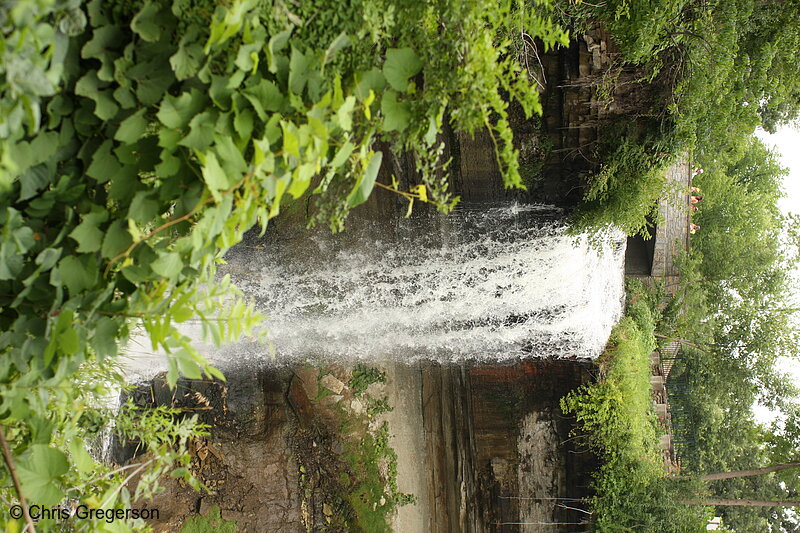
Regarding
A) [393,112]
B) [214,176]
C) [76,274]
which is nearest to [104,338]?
[76,274]

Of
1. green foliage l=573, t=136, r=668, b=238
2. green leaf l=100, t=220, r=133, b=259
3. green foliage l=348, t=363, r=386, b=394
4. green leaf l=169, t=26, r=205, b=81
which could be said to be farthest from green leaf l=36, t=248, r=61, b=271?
green foliage l=348, t=363, r=386, b=394

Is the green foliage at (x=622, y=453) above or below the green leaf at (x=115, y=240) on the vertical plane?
below

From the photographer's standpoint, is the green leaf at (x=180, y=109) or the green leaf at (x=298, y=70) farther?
the green leaf at (x=298, y=70)

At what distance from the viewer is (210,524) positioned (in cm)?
540

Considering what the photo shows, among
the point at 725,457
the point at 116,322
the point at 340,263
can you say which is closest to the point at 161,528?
the point at 340,263

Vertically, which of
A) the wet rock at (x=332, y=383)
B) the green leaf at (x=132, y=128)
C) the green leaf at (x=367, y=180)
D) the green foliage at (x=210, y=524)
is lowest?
the green foliage at (x=210, y=524)

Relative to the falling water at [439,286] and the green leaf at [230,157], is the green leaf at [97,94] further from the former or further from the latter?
the falling water at [439,286]

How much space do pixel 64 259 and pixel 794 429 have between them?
8.92m

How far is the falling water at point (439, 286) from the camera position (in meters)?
5.20

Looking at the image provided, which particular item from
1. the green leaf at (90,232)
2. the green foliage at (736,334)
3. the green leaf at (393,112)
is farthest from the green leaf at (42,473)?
the green foliage at (736,334)

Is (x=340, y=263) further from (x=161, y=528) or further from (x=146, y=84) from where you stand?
(x=146, y=84)

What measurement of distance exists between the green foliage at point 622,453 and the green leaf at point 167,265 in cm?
454

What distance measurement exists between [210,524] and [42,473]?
4.32 m

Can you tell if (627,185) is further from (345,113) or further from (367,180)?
(345,113)
